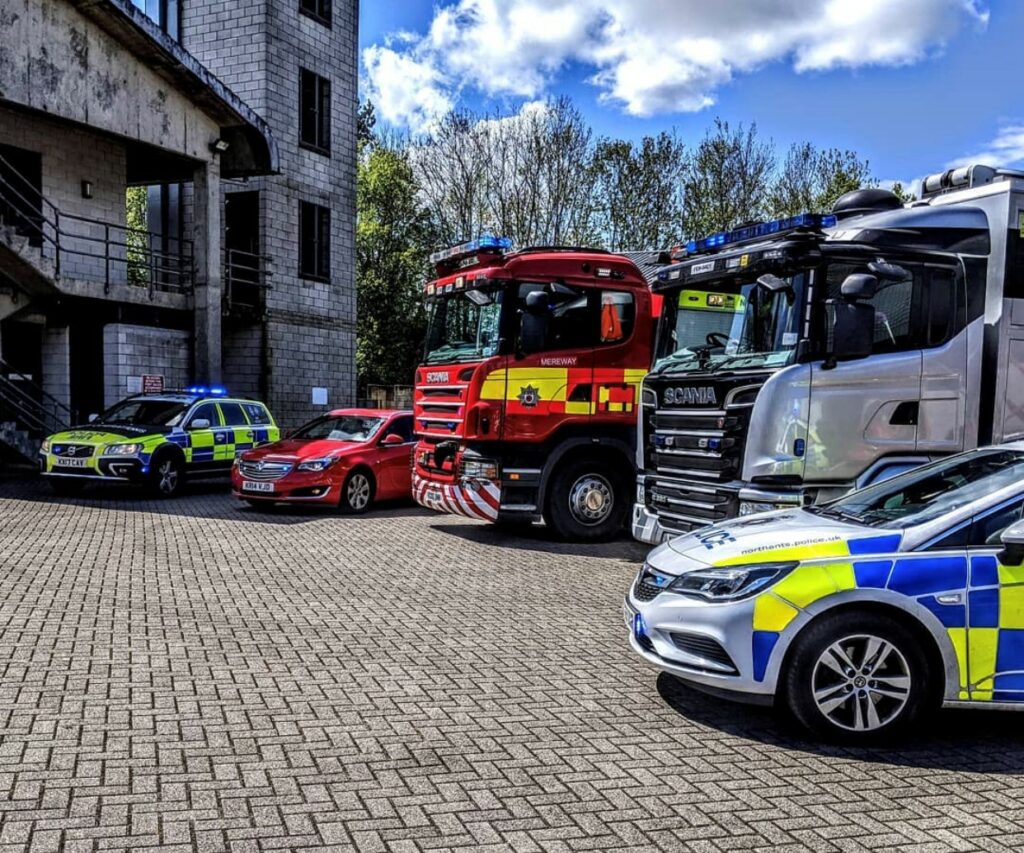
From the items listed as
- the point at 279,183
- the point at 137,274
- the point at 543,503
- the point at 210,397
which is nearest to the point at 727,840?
the point at 543,503

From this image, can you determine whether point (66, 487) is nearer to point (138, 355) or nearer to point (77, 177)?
point (138, 355)

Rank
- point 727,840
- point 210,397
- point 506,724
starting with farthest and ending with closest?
point 210,397 → point 506,724 → point 727,840

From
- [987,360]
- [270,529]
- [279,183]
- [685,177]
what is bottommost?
[270,529]

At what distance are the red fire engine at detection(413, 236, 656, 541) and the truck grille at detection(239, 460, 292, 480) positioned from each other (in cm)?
301

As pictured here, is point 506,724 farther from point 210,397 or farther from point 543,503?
point 210,397

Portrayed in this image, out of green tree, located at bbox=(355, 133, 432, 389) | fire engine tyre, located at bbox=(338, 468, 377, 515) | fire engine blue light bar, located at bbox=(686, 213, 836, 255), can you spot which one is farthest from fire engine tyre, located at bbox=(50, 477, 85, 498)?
green tree, located at bbox=(355, 133, 432, 389)

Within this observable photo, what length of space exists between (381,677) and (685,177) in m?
32.5

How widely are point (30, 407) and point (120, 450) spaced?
537 centimetres

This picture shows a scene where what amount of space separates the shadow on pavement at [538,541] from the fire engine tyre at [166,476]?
5.12m

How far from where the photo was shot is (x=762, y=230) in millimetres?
8547

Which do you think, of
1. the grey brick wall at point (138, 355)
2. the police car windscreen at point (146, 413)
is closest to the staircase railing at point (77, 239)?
the grey brick wall at point (138, 355)

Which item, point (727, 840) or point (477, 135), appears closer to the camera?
point (727, 840)

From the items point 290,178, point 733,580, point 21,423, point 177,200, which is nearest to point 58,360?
point 21,423

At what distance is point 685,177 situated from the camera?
1409 inches
